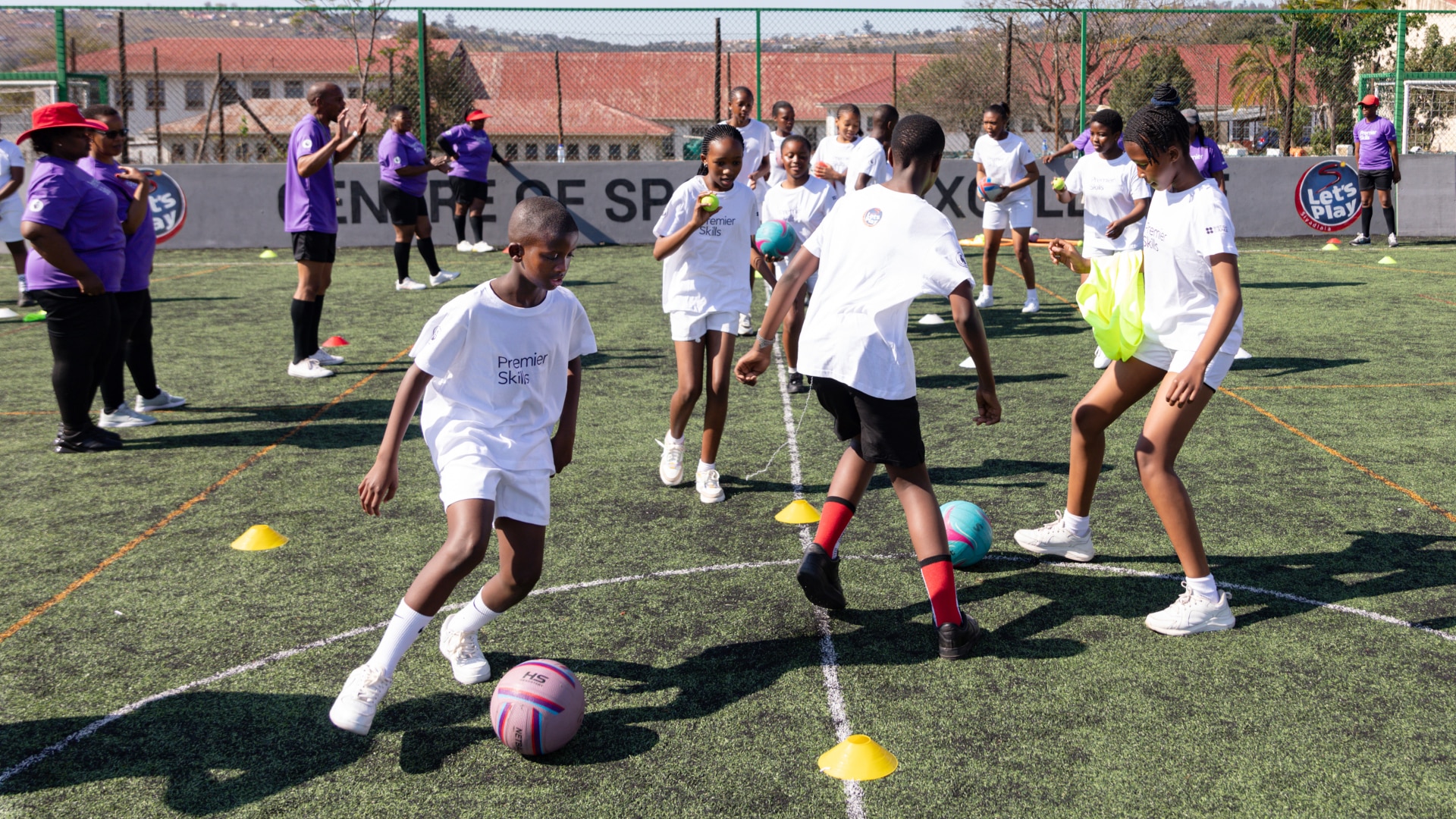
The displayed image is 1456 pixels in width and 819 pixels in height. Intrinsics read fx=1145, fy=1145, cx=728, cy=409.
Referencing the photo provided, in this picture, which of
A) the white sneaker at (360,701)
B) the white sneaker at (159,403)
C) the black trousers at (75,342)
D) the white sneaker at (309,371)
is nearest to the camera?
the white sneaker at (360,701)

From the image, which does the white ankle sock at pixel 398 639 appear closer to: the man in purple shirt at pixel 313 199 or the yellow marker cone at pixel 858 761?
the yellow marker cone at pixel 858 761

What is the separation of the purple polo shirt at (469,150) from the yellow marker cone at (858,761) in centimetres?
1528

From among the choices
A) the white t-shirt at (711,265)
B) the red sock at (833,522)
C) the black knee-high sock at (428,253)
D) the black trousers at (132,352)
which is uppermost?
the black knee-high sock at (428,253)

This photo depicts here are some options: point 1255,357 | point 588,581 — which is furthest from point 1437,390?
point 588,581

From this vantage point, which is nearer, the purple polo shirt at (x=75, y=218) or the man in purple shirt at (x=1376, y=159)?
the purple polo shirt at (x=75, y=218)

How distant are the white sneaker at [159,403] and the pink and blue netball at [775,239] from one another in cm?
459

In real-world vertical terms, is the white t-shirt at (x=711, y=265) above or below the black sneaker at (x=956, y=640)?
above

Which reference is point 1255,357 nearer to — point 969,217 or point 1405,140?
point 969,217

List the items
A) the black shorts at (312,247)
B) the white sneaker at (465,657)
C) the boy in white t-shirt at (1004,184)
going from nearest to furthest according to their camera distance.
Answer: the white sneaker at (465,657) → the black shorts at (312,247) → the boy in white t-shirt at (1004,184)

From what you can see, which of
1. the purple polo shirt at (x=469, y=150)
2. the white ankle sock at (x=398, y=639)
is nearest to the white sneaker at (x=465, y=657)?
the white ankle sock at (x=398, y=639)

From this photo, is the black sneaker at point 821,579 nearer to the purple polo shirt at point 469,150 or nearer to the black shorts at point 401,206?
the black shorts at point 401,206

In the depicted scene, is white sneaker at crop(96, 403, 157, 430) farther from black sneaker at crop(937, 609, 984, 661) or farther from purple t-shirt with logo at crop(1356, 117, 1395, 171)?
purple t-shirt with logo at crop(1356, 117, 1395, 171)

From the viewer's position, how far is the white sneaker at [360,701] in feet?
12.4

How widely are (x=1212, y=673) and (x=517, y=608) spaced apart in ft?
9.19
